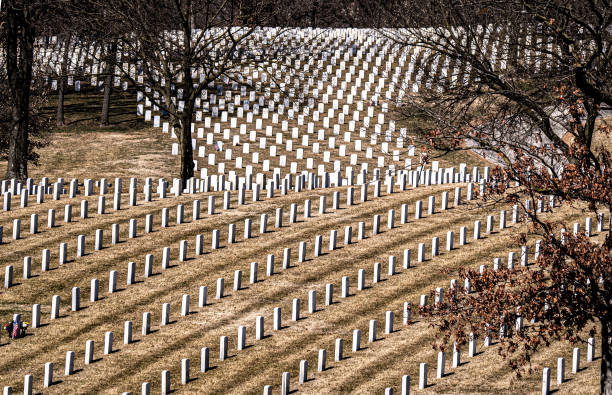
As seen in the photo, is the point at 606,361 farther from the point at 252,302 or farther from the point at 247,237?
the point at 247,237

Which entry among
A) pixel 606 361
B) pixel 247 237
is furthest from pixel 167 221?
pixel 606 361

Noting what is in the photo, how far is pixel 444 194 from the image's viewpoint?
29.5 metres

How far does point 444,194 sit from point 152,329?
10995 mm

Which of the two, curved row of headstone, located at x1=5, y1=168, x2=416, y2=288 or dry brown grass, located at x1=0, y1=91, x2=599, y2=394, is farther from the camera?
curved row of headstone, located at x1=5, y1=168, x2=416, y2=288

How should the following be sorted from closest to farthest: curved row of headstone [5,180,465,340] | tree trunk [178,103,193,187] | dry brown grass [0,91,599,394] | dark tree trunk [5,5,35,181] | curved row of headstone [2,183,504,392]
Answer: dry brown grass [0,91,599,394]
curved row of headstone [2,183,504,392]
curved row of headstone [5,180,465,340]
tree trunk [178,103,193,187]
dark tree trunk [5,5,35,181]

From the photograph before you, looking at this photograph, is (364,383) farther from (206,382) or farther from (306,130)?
(306,130)

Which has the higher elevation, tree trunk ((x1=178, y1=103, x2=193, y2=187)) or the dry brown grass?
tree trunk ((x1=178, y1=103, x2=193, y2=187))

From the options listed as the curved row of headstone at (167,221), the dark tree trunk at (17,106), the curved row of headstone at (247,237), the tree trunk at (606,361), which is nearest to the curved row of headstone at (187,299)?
the curved row of headstone at (247,237)

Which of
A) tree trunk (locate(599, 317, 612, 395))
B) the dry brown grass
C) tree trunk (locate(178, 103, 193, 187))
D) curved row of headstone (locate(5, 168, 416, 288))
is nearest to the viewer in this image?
tree trunk (locate(599, 317, 612, 395))

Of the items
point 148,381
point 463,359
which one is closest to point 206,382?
point 148,381

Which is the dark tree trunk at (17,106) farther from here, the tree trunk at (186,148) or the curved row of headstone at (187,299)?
the curved row of headstone at (187,299)

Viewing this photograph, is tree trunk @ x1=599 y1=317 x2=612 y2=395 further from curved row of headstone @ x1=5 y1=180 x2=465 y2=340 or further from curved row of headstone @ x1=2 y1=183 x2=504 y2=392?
curved row of headstone @ x1=5 y1=180 x2=465 y2=340

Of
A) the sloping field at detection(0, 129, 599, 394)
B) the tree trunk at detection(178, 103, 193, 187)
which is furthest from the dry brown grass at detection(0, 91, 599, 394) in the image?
the tree trunk at detection(178, 103, 193, 187)

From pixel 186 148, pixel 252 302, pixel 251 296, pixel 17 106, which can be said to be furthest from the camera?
pixel 17 106
